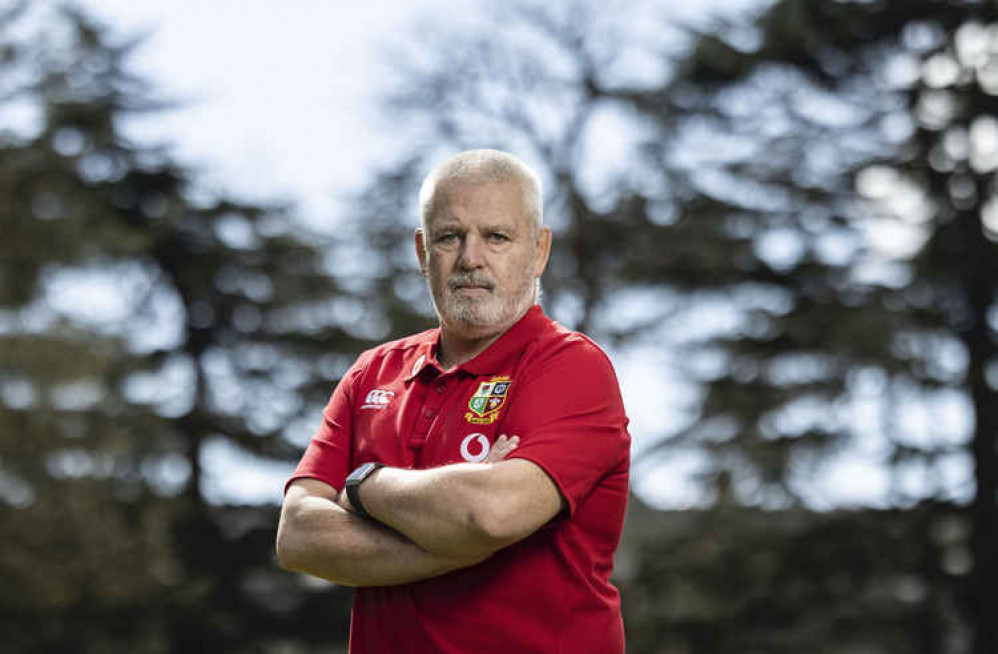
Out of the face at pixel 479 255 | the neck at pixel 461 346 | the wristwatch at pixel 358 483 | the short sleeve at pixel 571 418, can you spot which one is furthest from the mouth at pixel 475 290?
the wristwatch at pixel 358 483

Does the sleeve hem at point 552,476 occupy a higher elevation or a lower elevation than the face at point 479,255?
lower

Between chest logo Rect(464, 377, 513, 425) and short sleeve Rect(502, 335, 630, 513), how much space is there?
3 centimetres

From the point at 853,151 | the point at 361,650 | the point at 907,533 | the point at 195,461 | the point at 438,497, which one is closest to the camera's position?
the point at 438,497

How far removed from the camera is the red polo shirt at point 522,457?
2.75m

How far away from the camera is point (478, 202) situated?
9.82ft

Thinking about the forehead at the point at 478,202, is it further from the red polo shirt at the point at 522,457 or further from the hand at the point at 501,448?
the hand at the point at 501,448

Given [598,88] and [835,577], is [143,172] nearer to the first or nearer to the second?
[598,88]

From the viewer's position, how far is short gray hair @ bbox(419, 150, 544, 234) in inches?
118

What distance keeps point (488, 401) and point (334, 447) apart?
1.48 feet

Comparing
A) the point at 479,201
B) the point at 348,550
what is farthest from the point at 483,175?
the point at 348,550

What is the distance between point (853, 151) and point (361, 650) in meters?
16.5

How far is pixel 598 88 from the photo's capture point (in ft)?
62.2

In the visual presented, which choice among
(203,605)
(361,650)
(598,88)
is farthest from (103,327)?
(361,650)

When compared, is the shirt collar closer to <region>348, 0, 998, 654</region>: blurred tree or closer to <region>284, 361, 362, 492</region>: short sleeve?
<region>284, 361, 362, 492</region>: short sleeve
